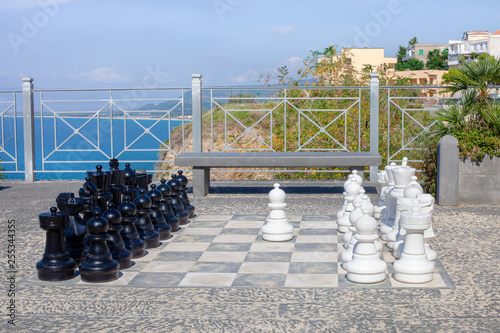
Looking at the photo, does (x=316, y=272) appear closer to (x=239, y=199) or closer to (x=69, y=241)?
(x=69, y=241)

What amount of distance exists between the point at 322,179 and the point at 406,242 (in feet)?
18.8

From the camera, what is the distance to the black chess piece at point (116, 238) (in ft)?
14.0

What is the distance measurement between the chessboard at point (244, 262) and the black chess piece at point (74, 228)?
330 millimetres

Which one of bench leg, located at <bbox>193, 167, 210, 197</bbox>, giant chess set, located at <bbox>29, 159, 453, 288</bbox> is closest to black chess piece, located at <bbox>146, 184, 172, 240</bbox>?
giant chess set, located at <bbox>29, 159, 453, 288</bbox>

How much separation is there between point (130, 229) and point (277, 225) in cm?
140

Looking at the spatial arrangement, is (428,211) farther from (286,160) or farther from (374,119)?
(374,119)

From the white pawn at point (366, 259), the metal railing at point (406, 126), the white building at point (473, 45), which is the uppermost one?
the white building at point (473, 45)

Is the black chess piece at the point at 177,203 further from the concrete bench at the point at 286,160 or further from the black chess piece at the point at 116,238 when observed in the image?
the concrete bench at the point at 286,160

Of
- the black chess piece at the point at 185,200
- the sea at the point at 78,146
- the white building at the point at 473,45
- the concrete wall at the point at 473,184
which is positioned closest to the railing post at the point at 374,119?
the concrete wall at the point at 473,184

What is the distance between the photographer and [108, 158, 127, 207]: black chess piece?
5039 millimetres

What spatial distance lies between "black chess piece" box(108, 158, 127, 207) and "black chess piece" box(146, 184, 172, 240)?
292 millimetres

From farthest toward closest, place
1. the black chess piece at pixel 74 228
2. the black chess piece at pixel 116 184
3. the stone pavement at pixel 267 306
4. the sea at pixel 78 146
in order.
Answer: the sea at pixel 78 146 → the black chess piece at pixel 116 184 → the black chess piece at pixel 74 228 → the stone pavement at pixel 267 306

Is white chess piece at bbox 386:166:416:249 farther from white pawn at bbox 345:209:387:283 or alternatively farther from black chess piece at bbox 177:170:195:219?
black chess piece at bbox 177:170:195:219

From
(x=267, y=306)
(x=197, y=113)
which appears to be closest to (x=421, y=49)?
(x=197, y=113)
